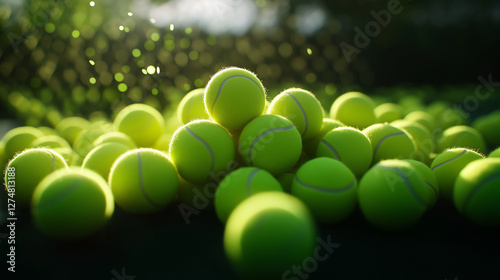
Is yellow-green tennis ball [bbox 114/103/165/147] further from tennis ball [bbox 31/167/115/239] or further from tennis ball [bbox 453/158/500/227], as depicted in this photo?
tennis ball [bbox 453/158/500/227]

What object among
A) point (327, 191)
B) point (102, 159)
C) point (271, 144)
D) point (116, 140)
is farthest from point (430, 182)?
point (116, 140)

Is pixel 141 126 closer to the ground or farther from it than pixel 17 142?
closer to the ground

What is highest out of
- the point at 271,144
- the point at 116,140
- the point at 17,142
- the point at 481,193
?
the point at 17,142

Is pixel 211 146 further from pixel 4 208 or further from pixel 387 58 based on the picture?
pixel 387 58

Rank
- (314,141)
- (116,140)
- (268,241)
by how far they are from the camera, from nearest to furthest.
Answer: (268,241) < (314,141) < (116,140)

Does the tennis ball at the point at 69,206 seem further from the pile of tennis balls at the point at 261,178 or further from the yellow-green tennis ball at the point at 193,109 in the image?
the yellow-green tennis ball at the point at 193,109

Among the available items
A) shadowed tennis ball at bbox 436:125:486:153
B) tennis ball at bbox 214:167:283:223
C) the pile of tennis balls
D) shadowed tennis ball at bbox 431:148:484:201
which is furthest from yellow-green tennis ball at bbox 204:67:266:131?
shadowed tennis ball at bbox 436:125:486:153

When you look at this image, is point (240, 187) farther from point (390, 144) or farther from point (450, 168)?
point (450, 168)
